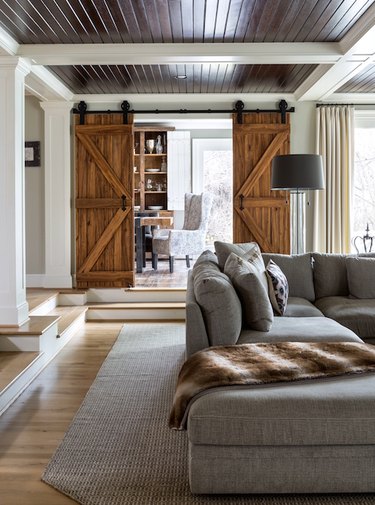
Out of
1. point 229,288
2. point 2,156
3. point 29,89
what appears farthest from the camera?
point 29,89

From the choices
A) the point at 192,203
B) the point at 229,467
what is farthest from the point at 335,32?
the point at 192,203

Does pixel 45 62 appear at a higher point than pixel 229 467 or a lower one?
higher

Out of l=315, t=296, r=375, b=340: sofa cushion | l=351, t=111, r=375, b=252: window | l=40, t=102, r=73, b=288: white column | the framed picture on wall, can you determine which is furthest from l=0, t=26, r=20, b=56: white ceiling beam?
l=351, t=111, r=375, b=252: window

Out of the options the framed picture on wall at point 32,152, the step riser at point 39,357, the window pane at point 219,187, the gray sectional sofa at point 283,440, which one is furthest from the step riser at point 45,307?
the window pane at point 219,187

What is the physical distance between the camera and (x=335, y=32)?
4.85m

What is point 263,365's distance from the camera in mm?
2807

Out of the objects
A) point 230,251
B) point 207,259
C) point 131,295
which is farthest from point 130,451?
point 131,295

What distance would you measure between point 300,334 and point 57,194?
4.47m

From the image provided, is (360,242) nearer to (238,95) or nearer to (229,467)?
(238,95)

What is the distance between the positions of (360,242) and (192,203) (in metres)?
2.64

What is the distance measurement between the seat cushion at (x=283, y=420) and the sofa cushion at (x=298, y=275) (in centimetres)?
263

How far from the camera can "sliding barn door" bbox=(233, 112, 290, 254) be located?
7.26 meters

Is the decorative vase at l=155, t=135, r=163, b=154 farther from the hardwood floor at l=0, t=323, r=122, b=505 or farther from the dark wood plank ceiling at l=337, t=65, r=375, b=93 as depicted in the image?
the hardwood floor at l=0, t=323, r=122, b=505

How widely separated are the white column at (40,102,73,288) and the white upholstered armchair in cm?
174
